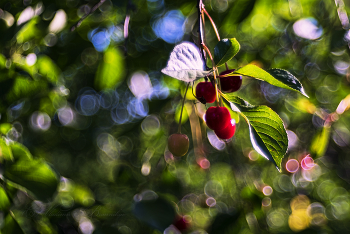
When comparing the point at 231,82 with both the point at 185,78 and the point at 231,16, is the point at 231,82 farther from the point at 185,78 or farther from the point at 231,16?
the point at 231,16

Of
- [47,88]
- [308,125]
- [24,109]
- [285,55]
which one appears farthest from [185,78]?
[308,125]

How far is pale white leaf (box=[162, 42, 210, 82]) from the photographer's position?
1.33 feet

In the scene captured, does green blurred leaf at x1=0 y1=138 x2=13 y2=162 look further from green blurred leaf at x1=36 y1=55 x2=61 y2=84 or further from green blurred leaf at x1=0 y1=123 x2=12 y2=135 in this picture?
green blurred leaf at x1=36 y1=55 x2=61 y2=84

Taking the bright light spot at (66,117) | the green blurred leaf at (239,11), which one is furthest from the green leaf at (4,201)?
the bright light spot at (66,117)

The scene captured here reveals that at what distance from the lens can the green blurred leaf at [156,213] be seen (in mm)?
660

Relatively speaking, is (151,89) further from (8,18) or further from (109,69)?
(8,18)

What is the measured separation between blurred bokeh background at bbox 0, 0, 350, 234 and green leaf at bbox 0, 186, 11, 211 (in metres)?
0.03

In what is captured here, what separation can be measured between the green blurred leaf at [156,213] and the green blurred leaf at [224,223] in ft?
0.95

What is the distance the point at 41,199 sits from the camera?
569 millimetres

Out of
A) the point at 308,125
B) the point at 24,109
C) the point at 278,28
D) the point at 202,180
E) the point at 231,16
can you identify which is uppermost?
the point at 231,16

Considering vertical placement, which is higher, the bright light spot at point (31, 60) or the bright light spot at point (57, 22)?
the bright light spot at point (57, 22)

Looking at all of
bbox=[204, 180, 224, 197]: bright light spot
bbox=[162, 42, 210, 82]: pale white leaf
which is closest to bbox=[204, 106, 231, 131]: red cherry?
bbox=[162, 42, 210, 82]: pale white leaf

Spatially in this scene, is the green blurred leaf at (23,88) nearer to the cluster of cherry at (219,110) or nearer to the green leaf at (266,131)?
the cluster of cherry at (219,110)

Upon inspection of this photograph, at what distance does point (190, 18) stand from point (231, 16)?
306 mm
